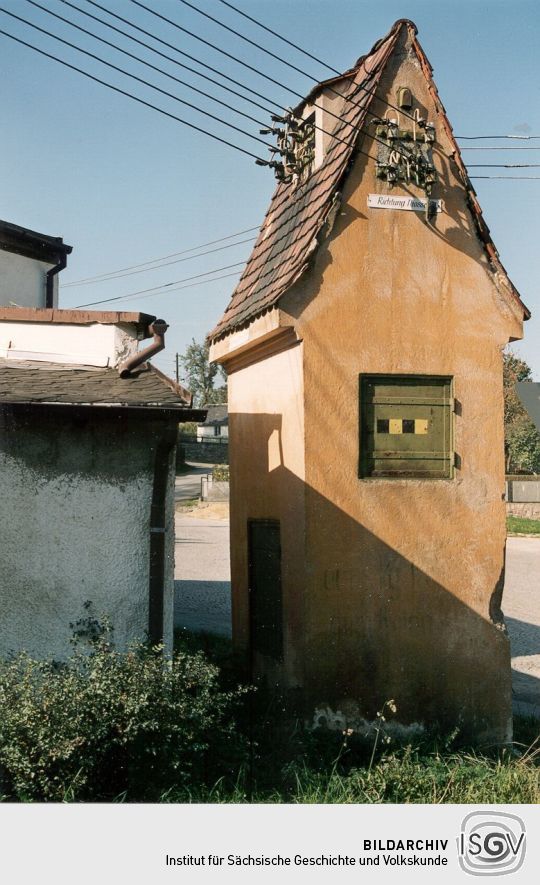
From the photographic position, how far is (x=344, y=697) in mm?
9281

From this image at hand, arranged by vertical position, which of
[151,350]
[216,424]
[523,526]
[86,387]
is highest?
[216,424]

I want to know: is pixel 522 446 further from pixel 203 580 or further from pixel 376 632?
pixel 376 632

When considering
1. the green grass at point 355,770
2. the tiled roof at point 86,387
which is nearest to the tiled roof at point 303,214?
the tiled roof at point 86,387

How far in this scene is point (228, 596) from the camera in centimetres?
1850

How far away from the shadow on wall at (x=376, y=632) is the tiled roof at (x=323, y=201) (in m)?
2.03

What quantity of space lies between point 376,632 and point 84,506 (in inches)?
131

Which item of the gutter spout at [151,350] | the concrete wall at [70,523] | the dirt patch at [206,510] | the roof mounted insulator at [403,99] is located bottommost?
the dirt patch at [206,510]

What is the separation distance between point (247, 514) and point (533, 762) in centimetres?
414

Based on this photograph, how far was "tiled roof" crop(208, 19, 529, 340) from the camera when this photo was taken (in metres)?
9.60

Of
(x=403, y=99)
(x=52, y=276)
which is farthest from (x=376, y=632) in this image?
(x=52, y=276)

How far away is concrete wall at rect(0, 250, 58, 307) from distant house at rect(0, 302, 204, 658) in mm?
12693

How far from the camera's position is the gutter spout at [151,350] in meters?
8.59

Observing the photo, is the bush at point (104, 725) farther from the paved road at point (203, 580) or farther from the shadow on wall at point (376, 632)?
the paved road at point (203, 580)

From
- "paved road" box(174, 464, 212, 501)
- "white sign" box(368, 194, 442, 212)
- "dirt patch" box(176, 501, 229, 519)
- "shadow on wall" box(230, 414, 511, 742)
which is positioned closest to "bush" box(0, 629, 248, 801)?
"shadow on wall" box(230, 414, 511, 742)
